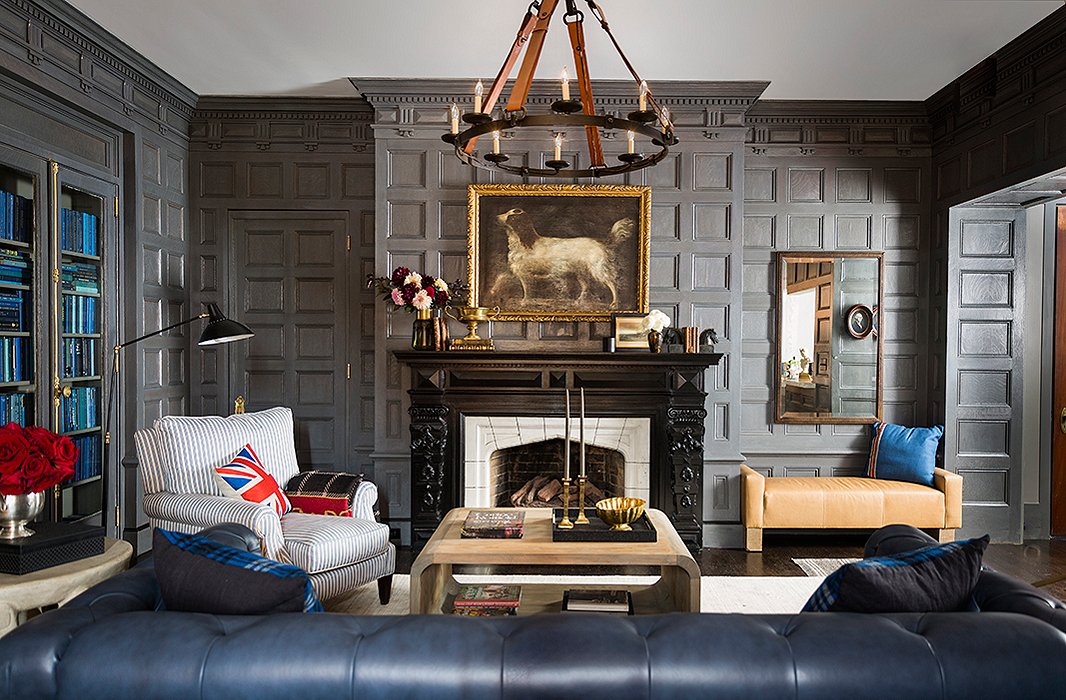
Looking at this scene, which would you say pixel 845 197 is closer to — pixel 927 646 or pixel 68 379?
pixel 927 646

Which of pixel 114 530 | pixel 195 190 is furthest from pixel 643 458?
pixel 195 190

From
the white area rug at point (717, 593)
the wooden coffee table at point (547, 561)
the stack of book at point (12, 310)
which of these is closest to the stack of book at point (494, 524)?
the wooden coffee table at point (547, 561)

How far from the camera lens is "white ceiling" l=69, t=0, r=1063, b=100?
3877 mm

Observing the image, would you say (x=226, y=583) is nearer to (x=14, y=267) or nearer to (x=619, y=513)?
(x=619, y=513)

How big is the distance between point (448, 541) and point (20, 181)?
111 inches

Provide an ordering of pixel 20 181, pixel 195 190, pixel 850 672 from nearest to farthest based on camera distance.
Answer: pixel 850 672
pixel 20 181
pixel 195 190

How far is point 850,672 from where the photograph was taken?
1419mm

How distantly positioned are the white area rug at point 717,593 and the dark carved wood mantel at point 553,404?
624 millimetres

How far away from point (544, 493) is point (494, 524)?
6.45 ft

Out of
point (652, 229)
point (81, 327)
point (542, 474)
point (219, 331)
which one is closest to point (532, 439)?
point (542, 474)

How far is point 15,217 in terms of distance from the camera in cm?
371

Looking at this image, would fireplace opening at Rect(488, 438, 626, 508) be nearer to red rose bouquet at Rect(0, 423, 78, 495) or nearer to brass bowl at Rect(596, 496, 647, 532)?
brass bowl at Rect(596, 496, 647, 532)

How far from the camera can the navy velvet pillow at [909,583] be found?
166 centimetres

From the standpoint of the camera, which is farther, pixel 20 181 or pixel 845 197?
pixel 845 197
